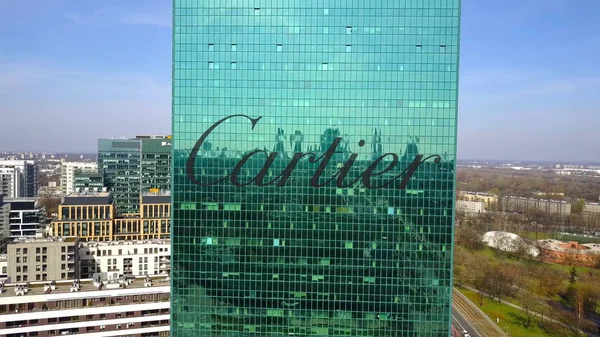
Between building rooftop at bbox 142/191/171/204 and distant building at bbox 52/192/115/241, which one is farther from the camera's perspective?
building rooftop at bbox 142/191/171/204

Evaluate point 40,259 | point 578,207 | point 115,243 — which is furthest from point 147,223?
point 578,207

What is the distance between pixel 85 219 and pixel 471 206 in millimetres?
146601

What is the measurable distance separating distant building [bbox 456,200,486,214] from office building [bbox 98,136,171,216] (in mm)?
118235

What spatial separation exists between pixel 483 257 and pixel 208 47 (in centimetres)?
9533

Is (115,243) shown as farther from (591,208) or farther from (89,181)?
(591,208)

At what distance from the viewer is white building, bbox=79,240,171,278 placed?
283 ft

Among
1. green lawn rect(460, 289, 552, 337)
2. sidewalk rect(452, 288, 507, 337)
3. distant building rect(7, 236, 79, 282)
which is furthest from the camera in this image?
green lawn rect(460, 289, 552, 337)

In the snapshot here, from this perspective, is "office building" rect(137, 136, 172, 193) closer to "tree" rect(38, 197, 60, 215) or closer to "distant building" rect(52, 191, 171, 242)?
"distant building" rect(52, 191, 171, 242)

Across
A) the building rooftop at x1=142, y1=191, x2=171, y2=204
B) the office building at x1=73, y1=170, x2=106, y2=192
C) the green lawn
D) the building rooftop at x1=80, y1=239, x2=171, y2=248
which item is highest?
the office building at x1=73, y1=170, x2=106, y2=192

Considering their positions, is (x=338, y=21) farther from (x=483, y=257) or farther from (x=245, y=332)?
(x=483, y=257)

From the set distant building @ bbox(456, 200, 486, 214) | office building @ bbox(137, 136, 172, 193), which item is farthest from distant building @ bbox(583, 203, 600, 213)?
office building @ bbox(137, 136, 172, 193)

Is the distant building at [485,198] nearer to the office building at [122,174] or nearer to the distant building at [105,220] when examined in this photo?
the distant building at [105,220]

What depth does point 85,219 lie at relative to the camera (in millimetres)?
102438

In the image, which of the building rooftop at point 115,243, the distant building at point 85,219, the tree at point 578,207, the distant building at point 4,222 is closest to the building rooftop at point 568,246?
the tree at point 578,207
